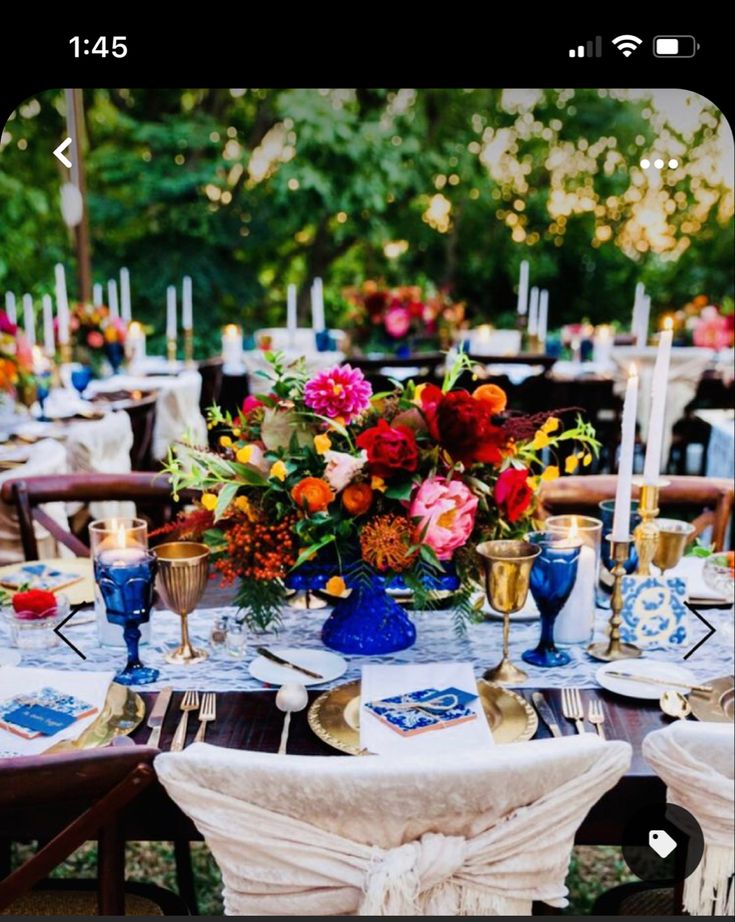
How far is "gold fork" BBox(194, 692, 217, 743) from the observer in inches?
40.1

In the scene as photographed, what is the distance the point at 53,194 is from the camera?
26.5 ft

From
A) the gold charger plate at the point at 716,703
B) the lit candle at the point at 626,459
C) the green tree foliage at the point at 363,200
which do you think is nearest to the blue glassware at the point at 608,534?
the lit candle at the point at 626,459

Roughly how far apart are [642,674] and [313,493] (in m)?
0.48

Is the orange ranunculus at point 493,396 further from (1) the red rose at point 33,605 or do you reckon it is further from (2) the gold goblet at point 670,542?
(1) the red rose at point 33,605

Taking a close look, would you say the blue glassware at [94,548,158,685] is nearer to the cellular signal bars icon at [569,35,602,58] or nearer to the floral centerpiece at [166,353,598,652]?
the floral centerpiece at [166,353,598,652]

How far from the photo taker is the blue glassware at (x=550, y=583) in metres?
1.19

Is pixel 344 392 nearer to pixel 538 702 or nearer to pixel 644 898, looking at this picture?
pixel 538 702

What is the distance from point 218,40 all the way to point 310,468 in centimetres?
54

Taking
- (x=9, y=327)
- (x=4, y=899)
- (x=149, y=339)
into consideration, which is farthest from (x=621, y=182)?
(x=4, y=899)

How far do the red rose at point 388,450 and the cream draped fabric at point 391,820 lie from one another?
1.53ft

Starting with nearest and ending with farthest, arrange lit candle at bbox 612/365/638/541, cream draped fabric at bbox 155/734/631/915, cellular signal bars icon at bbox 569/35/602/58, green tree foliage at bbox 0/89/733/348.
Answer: cream draped fabric at bbox 155/734/631/915 → cellular signal bars icon at bbox 569/35/602/58 → lit candle at bbox 612/365/638/541 → green tree foliage at bbox 0/89/733/348

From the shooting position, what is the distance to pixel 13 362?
2.82 m

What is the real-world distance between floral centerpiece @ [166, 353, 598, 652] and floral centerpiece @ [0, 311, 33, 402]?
171cm

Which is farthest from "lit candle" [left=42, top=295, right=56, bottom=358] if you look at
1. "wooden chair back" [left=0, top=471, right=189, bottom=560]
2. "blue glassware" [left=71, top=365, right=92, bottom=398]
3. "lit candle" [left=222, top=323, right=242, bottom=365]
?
"wooden chair back" [left=0, top=471, right=189, bottom=560]
